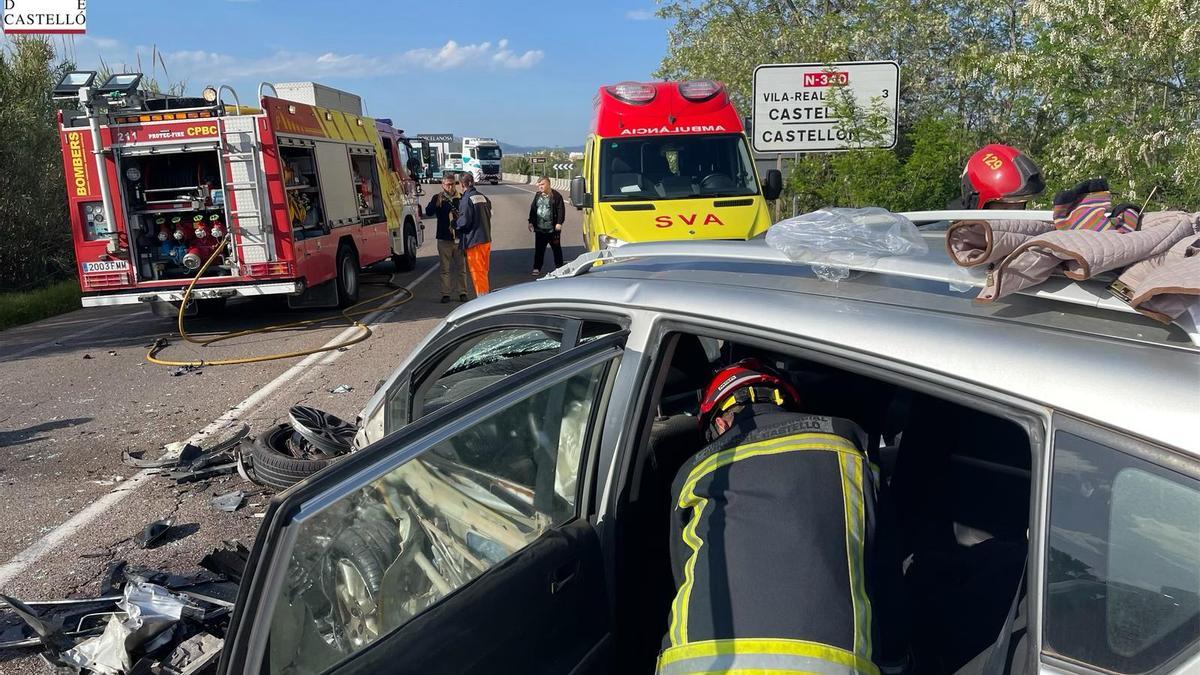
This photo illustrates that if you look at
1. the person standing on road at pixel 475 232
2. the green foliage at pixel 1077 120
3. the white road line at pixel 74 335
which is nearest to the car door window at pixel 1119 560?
the green foliage at pixel 1077 120

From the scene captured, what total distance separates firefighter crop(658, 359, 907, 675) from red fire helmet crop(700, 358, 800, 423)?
0.09 meters

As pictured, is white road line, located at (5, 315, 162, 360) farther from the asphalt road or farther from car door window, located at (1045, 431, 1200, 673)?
car door window, located at (1045, 431, 1200, 673)

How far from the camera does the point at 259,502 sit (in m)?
4.83

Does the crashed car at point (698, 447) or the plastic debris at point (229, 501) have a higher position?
the crashed car at point (698, 447)

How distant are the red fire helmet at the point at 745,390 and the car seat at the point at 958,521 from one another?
63 centimetres

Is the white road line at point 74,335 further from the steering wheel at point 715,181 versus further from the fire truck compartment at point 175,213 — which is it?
the steering wheel at point 715,181

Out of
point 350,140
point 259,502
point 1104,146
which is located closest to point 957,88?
point 1104,146

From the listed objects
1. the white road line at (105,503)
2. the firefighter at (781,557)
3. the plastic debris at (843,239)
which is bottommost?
the white road line at (105,503)

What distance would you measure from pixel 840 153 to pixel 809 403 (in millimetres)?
7925

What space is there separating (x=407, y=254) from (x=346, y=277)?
12.7 ft

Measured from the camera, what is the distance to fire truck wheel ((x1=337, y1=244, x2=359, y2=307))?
11867 mm

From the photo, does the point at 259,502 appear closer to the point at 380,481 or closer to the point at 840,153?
the point at 380,481

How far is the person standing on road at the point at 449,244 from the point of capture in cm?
1193

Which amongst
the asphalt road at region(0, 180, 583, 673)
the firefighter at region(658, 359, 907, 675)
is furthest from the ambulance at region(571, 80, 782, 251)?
the firefighter at region(658, 359, 907, 675)
